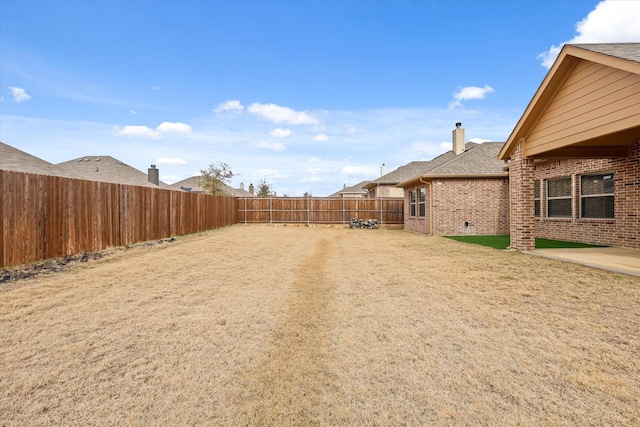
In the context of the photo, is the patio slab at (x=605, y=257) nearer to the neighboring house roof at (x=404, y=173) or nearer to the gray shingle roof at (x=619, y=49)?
the gray shingle roof at (x=619, y=49)

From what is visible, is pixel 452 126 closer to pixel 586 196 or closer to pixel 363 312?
pixel 586 196

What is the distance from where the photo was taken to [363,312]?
4.11 metres

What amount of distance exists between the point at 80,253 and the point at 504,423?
10.7 metres

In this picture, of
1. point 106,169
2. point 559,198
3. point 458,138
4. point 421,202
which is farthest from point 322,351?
point 106,169

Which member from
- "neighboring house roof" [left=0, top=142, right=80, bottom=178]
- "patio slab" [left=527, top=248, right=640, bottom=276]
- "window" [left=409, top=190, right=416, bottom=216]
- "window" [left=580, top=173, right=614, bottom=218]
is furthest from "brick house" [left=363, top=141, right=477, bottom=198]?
"neighboring house roof" [left=0, top=142, right=80, bottom=178]

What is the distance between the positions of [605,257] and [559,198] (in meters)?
4.52

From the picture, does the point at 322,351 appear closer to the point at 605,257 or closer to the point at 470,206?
the point at 605,257

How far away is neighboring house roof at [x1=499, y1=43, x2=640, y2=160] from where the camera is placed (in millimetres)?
5832

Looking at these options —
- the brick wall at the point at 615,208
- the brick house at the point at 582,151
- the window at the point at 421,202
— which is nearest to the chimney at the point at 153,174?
the window at the point at 421,202

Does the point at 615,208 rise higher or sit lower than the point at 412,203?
lower

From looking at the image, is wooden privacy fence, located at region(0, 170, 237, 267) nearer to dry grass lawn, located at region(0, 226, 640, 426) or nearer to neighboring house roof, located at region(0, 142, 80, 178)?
dry grass lawn, located at region(0, 226, 640, 426)

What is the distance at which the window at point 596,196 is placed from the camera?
953cm

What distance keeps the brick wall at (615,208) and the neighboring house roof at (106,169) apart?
27.1 m

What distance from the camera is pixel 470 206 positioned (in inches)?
598
